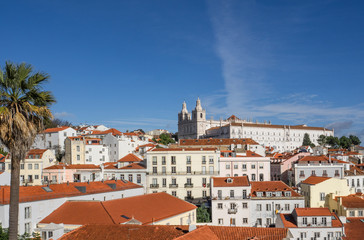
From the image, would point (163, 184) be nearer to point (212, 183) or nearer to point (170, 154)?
point (170, 154)

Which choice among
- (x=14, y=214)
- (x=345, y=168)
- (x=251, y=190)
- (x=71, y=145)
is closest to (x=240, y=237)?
(x=14, y=214)

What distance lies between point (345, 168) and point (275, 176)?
44.2 ft

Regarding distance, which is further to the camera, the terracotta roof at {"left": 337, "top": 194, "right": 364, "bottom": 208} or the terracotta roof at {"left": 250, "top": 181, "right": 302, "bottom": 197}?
the terracotta roof at {"left": 250, "top": 181, "right": 302, "bottom": 197}

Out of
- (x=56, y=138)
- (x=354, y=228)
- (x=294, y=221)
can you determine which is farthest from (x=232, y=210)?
(x=56, y=138)

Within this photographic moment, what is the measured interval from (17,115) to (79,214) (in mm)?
22010

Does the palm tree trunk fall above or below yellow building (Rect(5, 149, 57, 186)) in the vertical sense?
above

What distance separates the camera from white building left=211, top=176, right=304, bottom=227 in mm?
49094

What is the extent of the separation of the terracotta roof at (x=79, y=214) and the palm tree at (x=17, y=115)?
19.1 metres

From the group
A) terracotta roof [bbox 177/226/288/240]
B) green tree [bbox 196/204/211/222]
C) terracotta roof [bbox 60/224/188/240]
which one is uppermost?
terracotta roof [bbox 60/224/188/240]

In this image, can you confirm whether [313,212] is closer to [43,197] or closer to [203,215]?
[203,215]

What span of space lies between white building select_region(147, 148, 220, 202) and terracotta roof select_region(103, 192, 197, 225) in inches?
766

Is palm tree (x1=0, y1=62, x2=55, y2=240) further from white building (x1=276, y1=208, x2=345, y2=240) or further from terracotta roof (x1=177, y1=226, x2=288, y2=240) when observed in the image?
white building (x1=276, y1=208, x2=345, y2=240)

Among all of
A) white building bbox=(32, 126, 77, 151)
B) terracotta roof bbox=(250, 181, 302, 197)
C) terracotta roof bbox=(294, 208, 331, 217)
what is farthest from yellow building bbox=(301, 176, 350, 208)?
white building bbox=(32, 126, 77, 151)

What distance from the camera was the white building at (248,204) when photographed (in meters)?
49.1
